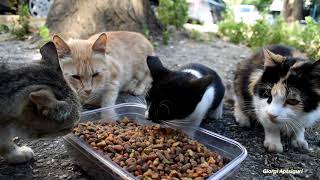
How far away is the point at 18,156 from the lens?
2273mm

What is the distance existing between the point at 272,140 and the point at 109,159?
4.52ft

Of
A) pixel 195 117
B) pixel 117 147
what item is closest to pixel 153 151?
pixel 117 147

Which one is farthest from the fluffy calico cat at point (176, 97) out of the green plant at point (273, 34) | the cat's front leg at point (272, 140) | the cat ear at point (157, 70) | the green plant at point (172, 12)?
the green plant at point (172, 12)

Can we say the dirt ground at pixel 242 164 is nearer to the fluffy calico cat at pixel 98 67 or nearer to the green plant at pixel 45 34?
the fluffy calico cat at pixel 98 67

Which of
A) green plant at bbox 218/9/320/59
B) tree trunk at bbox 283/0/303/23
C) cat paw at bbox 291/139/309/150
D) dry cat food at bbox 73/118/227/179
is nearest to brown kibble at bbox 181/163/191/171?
dry cat food at bbox 73/118/227/179

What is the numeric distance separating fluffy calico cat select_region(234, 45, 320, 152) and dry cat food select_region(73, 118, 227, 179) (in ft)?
1.93

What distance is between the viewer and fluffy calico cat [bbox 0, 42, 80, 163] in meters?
1.83

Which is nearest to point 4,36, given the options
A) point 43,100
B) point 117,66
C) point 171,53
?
point 171,53

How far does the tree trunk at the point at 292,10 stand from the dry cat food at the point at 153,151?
9.24 m

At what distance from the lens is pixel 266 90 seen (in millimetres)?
2525

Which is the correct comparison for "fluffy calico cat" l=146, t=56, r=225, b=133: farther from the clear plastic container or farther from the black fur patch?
the clear plastic container

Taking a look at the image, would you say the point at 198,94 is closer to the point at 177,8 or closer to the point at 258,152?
the point at 258,152

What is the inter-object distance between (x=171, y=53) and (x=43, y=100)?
13.0 feet

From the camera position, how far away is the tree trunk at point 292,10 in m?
10.5
